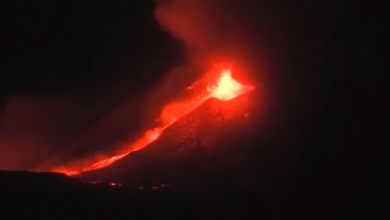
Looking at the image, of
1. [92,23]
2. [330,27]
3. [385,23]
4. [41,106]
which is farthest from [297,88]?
[41,106]

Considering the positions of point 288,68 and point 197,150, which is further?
point 288,68

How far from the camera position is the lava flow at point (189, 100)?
5.84 metres

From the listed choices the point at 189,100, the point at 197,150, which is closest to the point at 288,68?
the point at 189,100

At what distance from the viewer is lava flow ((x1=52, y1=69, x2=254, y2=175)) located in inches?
230

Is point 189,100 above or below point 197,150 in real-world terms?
above

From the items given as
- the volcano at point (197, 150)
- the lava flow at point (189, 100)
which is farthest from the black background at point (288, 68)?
the lava flow at point (189, 100)

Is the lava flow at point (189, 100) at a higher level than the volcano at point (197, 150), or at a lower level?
higher

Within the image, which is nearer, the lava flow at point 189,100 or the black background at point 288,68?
the black background at point 288,68

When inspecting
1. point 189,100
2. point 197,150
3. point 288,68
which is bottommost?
point 197,150

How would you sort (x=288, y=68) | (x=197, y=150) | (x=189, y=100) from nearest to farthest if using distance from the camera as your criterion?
1. (x=197, y=150)
2. (x=288, y=68)
3. (x=189, y=100)

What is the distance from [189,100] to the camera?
6.01 m

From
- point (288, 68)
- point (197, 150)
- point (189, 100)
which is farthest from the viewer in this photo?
point (189, 100)

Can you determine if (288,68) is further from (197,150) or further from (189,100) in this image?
(197,150)

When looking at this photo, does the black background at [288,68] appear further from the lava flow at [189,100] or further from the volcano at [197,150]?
the lava flow at [189,100]
